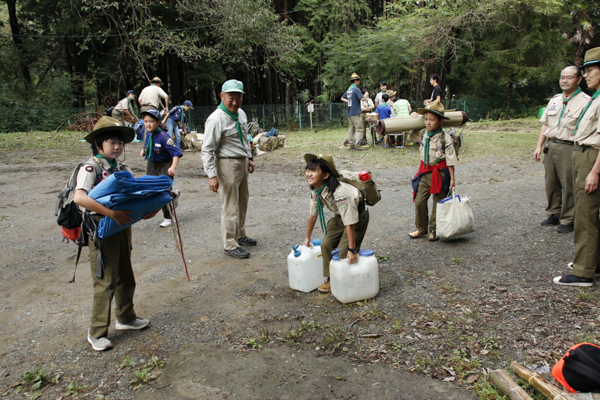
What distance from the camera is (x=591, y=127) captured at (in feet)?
13.2

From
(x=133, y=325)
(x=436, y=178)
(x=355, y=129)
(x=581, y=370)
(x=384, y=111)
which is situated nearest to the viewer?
(x=581, y=370)

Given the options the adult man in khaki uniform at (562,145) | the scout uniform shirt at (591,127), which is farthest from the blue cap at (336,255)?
the adult man in khaki uniform at (562,145)

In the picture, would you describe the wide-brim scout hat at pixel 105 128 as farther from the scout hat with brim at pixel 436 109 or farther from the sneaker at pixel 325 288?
the scout hat with brim at pixel 436 109

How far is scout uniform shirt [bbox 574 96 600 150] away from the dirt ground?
136 centimetres

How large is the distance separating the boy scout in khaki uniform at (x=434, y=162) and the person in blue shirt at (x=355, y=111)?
8.16 m

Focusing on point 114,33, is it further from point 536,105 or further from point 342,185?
point 536,105

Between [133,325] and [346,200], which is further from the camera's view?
[346,200]

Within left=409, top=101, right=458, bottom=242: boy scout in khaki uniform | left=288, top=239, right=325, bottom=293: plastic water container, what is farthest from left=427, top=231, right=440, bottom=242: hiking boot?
left=288, top=239, right=325, bottom=293: plastic water container

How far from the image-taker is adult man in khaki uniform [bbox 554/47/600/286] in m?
3.93

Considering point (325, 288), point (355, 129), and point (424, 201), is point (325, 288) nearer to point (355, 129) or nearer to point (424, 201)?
point (424, 201)

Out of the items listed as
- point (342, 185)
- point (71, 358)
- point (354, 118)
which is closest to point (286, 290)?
point (342, 185)

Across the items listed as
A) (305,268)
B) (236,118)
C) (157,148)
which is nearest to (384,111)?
(157,148)

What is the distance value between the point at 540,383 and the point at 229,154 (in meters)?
3.98

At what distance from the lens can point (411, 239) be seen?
5.81 meters
